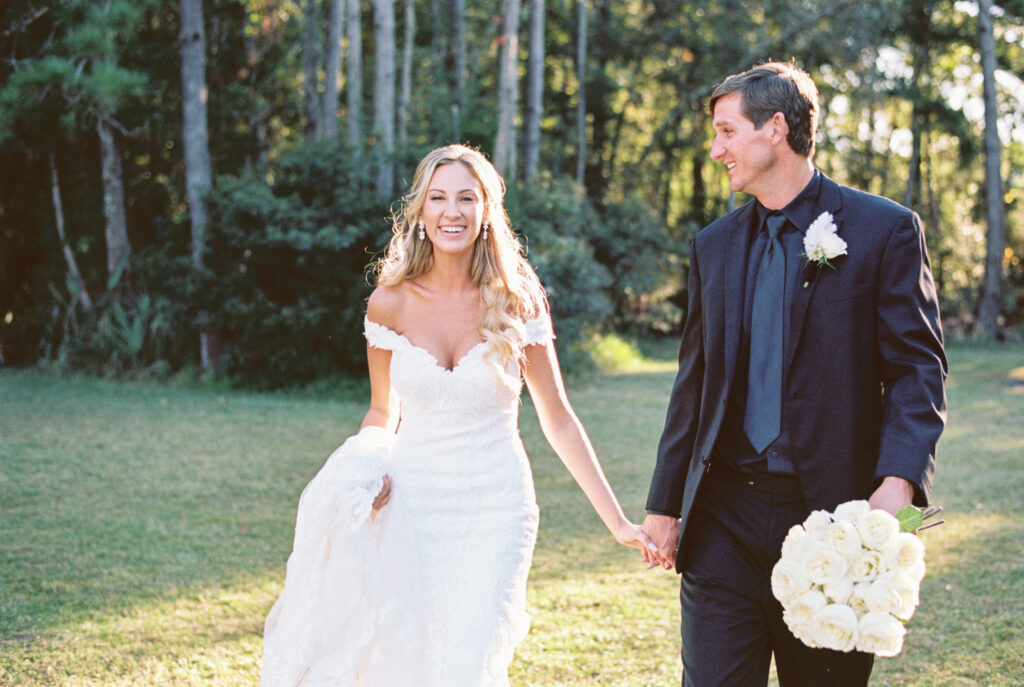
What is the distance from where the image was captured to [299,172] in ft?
54.1

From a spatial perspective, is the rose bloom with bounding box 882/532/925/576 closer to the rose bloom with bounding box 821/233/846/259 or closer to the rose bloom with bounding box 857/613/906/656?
the rose bloom with bounding box 857/613/906/656

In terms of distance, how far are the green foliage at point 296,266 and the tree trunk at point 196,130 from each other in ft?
1.58

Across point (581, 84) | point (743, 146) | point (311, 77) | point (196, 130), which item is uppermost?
point (581, 84)

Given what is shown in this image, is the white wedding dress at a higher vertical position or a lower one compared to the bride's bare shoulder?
lower

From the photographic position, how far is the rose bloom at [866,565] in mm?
2461

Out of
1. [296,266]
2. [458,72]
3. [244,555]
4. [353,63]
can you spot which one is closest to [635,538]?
[244,555]

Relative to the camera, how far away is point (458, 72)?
2175cm

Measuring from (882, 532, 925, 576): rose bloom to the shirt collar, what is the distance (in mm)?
1009

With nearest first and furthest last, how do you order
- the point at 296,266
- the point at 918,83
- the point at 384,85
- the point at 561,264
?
1. the point at 296,266
2. the point at 384,85
3. the point at 561,264
4. the point at 918,83

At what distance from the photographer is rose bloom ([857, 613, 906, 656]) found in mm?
2408

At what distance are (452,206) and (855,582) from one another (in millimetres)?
1920

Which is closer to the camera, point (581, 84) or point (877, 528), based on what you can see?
point (877, 528)

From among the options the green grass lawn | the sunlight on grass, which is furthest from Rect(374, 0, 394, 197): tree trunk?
the sunlight on grass

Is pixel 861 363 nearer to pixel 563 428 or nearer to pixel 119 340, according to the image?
pixel 563 428
